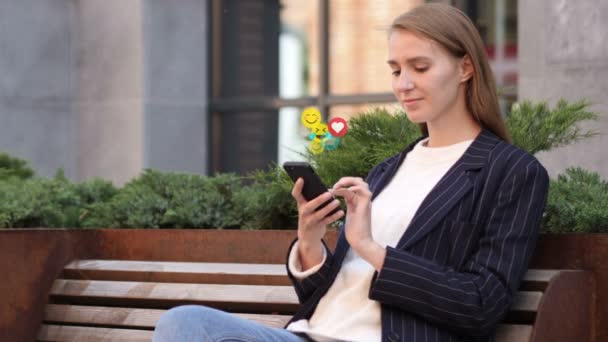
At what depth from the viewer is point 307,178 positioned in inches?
140

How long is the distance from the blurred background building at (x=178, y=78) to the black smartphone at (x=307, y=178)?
6081 mm

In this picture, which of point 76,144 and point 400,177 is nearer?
point 400,177

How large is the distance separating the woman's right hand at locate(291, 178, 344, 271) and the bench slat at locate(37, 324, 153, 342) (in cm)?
124

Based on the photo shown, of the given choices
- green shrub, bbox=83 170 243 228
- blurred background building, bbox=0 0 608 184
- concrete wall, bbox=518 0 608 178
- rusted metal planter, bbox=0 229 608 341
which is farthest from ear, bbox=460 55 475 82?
blurred background building, bbox=0 0 608 184

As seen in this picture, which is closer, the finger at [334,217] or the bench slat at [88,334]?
the finger at [334,217]

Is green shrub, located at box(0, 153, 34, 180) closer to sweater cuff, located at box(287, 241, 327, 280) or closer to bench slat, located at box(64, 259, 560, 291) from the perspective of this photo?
bench slat, located at box(64, 259, 560, 291)

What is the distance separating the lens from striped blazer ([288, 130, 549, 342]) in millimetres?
3412

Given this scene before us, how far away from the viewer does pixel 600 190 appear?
428 centimetres

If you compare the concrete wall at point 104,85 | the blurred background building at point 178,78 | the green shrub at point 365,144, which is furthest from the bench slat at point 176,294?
the concrete wall at point 104,85

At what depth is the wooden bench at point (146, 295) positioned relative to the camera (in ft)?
14.9

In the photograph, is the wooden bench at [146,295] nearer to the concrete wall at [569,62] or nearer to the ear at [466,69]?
the ear at [466,69]

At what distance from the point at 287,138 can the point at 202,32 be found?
3.82ft

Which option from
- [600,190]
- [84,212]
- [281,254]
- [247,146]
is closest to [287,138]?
[247,146]

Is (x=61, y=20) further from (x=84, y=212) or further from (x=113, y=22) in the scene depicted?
(x=84, y=212)
